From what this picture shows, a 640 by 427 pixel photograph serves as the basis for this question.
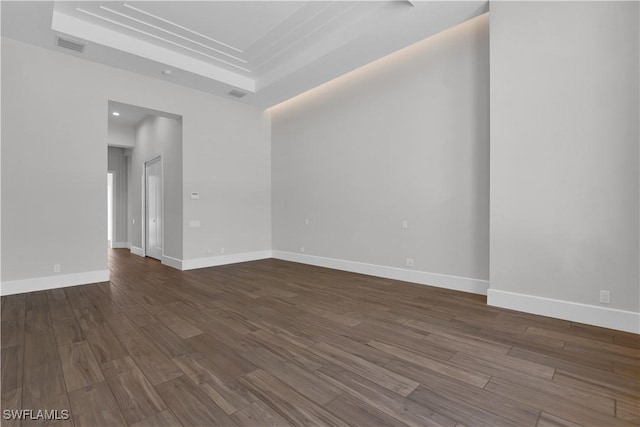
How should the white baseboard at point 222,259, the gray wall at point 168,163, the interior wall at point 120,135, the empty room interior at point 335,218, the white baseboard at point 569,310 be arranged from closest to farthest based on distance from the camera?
the empty room interior at point 335,218 → the white baseboard at point 569,310 → the white baseboard at point 222,259 → the gray wall at point 168,163 → the interior wall at point 120,135

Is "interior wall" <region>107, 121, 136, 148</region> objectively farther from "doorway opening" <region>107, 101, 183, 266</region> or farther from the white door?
the white door

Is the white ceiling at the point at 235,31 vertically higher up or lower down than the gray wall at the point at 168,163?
higher up

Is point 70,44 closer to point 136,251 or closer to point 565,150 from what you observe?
point 136,251

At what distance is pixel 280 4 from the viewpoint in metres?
3.57

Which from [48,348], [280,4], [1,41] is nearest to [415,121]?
[280,4]

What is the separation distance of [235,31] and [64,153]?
3109 millimetres

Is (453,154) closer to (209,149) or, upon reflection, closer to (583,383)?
(583,383)

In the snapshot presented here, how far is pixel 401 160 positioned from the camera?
4562 millimetres

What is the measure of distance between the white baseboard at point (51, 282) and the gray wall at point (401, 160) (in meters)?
3.47

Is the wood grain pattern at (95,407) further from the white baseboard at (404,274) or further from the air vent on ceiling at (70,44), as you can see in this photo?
the air vent on ceiling at (70,44)

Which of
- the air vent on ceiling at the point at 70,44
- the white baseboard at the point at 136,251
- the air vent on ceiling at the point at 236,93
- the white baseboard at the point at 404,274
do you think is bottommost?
the white baseboard at the point at 136,251

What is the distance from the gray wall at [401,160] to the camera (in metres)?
3.81

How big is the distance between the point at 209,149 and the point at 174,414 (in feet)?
16.8

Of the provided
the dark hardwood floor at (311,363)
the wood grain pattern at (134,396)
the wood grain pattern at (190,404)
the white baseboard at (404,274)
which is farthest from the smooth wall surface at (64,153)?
the wood grain pattern at (190,404)
